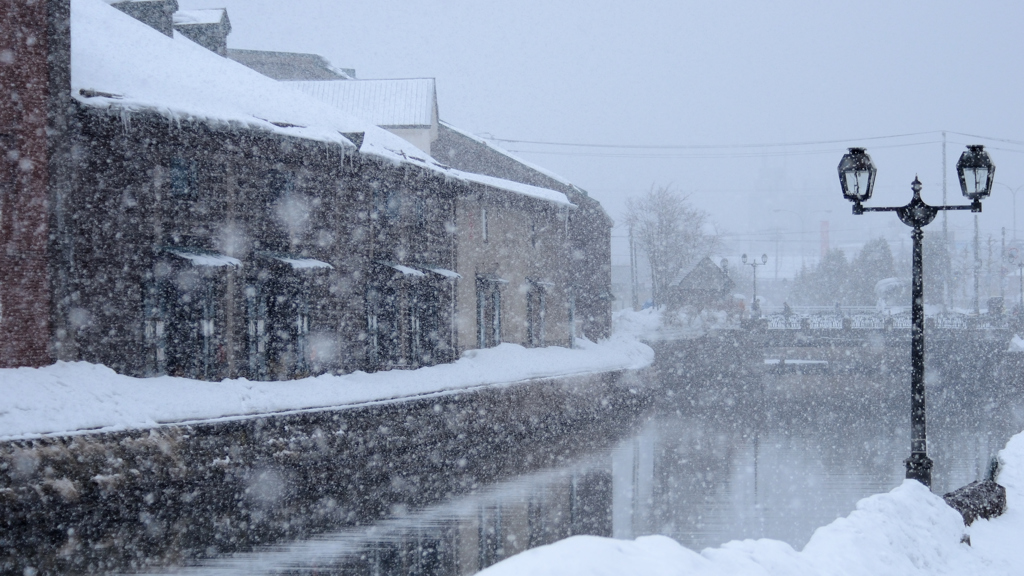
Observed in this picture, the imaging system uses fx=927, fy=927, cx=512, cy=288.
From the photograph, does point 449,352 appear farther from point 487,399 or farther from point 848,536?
point 848,536

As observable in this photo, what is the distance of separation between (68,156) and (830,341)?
37.0 m

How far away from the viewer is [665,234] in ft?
259

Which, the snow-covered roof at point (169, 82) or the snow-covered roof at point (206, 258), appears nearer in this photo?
the snow-covered roof at point (169, 82)

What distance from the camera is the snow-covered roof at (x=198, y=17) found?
26.1 meters

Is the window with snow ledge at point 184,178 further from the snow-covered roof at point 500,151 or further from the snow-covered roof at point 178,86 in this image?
the snow-covered roof at point 500,151

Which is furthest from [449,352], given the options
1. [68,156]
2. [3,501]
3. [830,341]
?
[830,341]

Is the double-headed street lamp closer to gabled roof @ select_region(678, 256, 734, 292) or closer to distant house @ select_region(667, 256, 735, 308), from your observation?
distant house @ select_region(667, 256, 735, 308)

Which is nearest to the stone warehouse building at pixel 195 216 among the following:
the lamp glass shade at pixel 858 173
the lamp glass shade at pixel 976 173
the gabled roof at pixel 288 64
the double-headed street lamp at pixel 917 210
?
the lamp glass shade at pixel 858 173

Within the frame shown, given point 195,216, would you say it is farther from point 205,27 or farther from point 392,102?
point 392,102

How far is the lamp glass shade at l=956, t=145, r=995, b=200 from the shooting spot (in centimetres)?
1153

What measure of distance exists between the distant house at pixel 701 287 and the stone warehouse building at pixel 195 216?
132ft

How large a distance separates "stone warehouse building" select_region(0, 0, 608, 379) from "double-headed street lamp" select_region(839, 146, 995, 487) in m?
11.7

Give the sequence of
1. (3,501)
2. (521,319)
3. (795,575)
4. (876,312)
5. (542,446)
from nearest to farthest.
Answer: (795,575) → (3,501) → (542,446) → (521,319) → (876,312)

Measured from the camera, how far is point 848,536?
6852 mm
